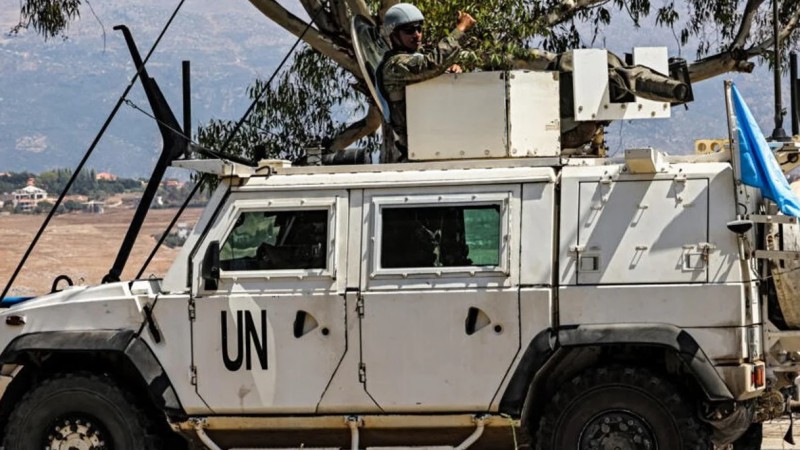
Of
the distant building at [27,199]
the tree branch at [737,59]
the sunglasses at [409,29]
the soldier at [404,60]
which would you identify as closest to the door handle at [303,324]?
the soldier at [404,60]

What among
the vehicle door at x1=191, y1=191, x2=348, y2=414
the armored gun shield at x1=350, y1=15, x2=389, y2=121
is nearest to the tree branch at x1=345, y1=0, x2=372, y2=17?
the armored gun shield at x1=350, y1=15, x2=389, y2=121

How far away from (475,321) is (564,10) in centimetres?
1198

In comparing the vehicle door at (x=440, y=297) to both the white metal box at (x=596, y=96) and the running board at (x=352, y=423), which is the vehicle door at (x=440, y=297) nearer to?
the running board at (x=352, y=423)

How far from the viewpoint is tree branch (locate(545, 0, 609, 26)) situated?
856 inches

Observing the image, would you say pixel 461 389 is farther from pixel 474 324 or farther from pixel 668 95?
pixel 668 95

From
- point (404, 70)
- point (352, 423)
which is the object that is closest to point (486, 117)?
point (404, 70)

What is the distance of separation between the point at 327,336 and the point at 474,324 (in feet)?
3.00

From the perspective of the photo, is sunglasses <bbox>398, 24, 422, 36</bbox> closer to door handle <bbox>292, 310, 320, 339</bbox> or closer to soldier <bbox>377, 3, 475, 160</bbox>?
soldier <bbox>377, 3, 475, 160</bbox>

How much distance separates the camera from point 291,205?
11.1 metres

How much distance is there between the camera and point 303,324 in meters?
10.9

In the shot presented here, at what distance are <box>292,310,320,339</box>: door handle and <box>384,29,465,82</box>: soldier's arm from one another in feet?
5.60

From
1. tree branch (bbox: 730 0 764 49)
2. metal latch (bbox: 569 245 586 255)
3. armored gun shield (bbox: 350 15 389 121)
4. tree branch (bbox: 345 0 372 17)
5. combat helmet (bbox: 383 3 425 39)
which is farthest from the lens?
tree branch (bbox: 730 0 764 49)

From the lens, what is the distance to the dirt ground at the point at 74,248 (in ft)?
202

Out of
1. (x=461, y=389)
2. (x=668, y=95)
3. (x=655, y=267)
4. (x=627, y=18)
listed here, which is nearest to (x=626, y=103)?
(x=668, y=95)
